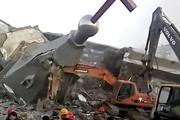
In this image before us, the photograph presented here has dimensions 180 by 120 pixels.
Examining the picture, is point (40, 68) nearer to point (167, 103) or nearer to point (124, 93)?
point (124, 93)

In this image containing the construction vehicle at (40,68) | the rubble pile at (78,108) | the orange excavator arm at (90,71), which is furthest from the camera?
the orange excavator arm at (90,71)

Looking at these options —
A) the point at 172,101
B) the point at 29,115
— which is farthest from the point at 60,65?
the point at 172,101

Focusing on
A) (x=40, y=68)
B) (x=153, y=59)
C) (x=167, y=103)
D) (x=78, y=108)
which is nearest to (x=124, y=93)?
(x=153, y=59)

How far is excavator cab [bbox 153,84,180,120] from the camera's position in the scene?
770 centimetres

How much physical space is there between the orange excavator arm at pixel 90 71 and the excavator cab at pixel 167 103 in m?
5.92

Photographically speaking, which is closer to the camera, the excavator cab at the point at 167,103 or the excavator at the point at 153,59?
the excavator cab at the point at 167,103

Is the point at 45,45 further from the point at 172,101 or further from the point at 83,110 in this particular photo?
the point at 172,101

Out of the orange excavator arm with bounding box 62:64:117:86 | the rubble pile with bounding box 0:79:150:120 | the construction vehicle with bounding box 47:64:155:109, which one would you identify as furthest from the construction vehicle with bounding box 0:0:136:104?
the construction vehicle with bounding box 47:64:155:109

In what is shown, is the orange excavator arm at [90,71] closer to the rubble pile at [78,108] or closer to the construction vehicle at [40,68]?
→ the construction vehicle at [40,68]

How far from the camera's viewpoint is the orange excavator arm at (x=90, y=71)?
1429cm

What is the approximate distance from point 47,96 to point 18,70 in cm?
147

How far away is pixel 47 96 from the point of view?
13.7 metres

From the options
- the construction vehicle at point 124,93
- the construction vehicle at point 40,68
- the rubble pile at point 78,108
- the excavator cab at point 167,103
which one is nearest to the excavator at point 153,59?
the excavator cab at point 167,103

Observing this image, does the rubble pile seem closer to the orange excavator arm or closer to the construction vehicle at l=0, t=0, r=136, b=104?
the construction vehicle at l=0, t=0, r=136, b=104
